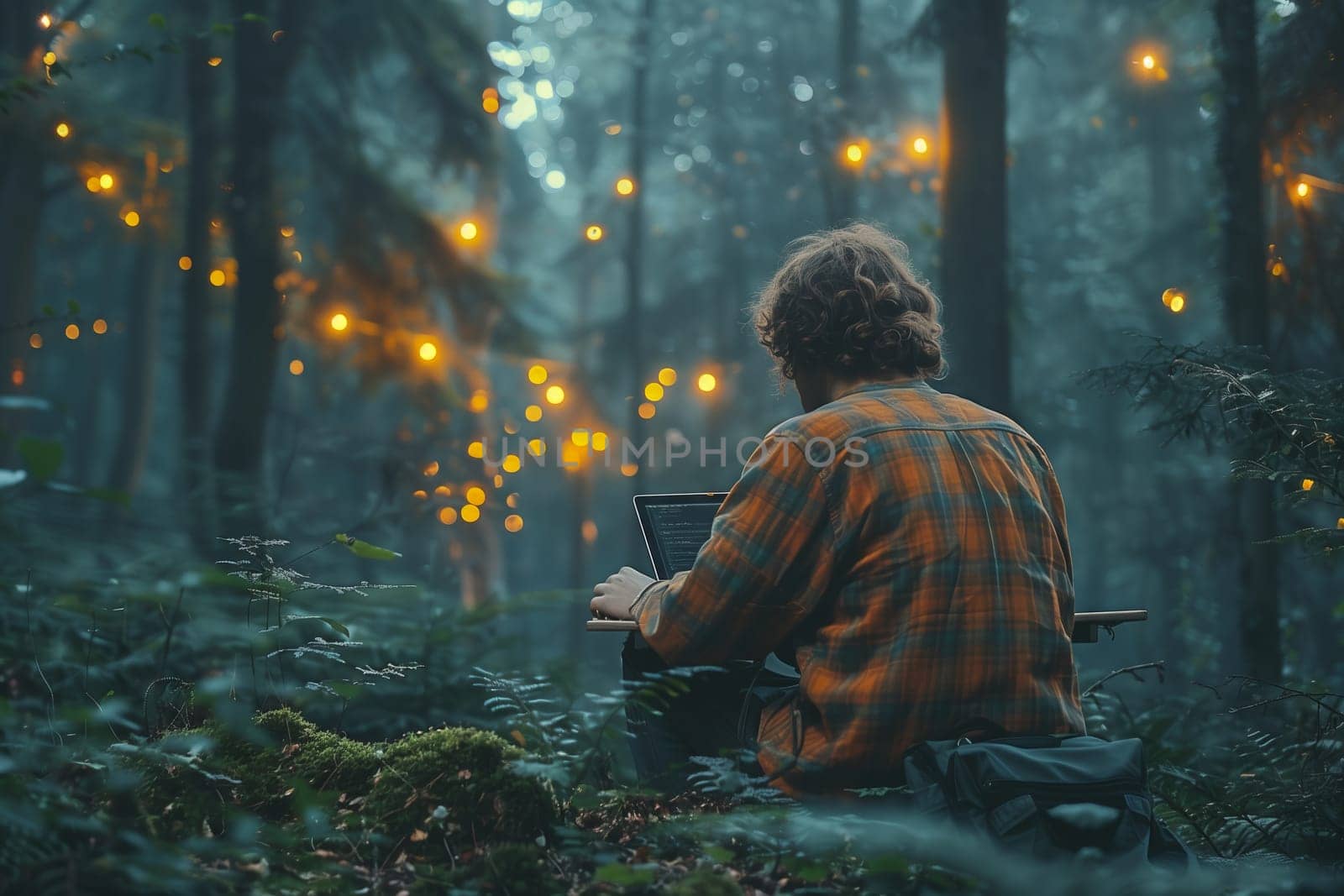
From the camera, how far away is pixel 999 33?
675 cm

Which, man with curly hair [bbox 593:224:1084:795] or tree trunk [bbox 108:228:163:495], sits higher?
tree trunk [bbox 108:228:163:495]

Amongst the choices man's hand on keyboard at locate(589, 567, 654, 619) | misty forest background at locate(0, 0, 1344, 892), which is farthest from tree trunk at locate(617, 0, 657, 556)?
man's hand on keyboard at locate(589, 567, 654, 619)

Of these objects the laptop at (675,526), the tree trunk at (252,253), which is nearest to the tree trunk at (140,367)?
the tree trunk at (252,253)

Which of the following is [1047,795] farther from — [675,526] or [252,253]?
[252,253]

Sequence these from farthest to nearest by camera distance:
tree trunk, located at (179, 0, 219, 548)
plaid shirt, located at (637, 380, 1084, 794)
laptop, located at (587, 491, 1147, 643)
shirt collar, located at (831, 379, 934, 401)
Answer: tree trunk, located at (179, 0, 219, 548) → laptop, located at (587, 491, 1147, 643) → shirt collar, located at (831, 379, 934, 401) → plaid shirt, located at (637, 380, 1084, 794)

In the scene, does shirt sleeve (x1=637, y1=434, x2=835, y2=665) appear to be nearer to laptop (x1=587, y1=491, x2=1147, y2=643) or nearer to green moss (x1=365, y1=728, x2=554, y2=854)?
green moss (x1=365, y1=728, x2=554, y2=854)

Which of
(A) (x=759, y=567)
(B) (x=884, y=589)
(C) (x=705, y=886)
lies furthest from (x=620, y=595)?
(C) (x=705, y=886)

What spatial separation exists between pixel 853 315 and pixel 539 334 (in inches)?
337

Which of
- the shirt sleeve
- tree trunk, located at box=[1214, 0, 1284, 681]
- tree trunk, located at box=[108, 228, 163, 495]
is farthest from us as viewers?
tree trunk, located at box=[108, 228, 163, 495]

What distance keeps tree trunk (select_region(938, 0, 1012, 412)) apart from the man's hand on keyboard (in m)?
3.64

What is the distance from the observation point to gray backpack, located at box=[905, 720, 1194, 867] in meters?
2.48

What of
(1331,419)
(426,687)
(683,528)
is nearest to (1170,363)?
(1331,419)

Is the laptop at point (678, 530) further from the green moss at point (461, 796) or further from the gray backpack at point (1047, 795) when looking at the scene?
the gray backpack at point (1047, 795)

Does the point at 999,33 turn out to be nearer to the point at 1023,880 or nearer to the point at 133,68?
the point at 1023,880
